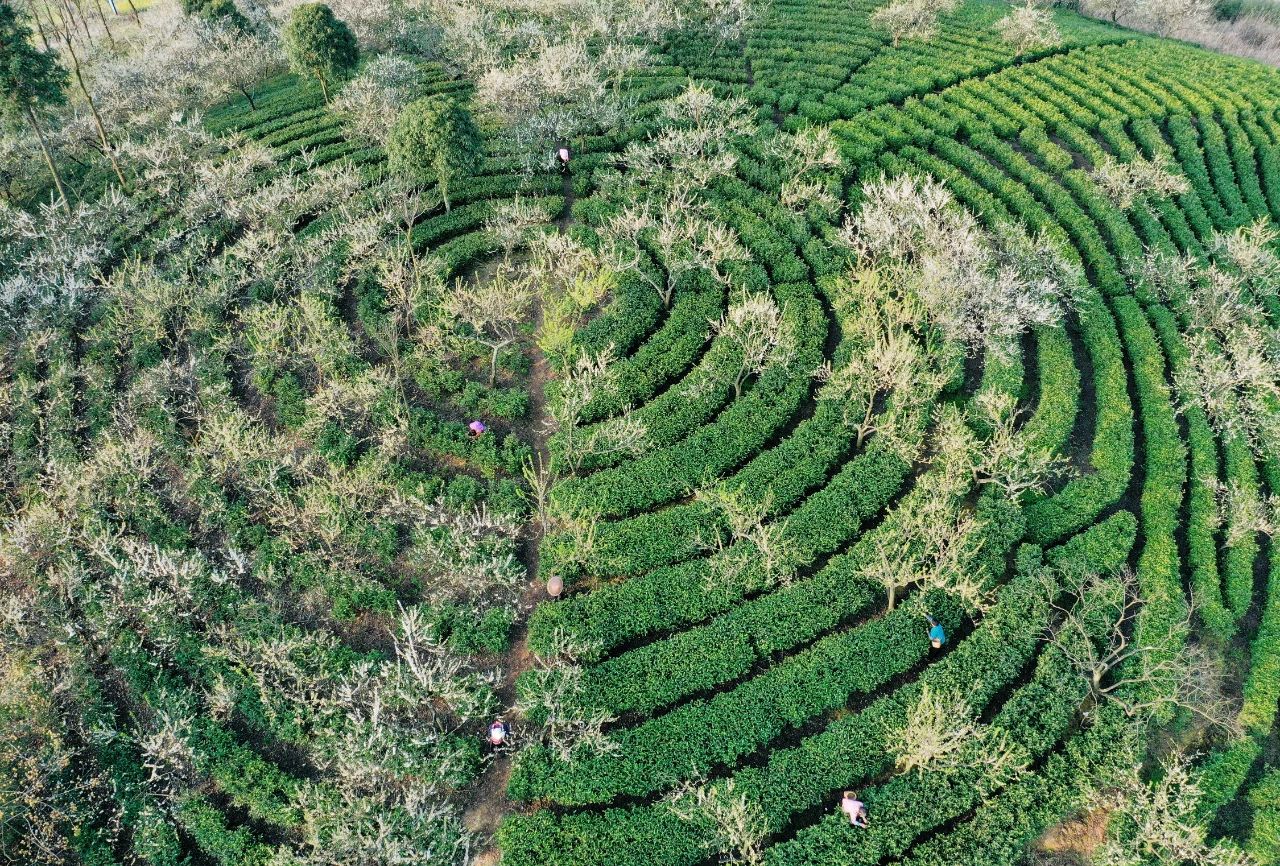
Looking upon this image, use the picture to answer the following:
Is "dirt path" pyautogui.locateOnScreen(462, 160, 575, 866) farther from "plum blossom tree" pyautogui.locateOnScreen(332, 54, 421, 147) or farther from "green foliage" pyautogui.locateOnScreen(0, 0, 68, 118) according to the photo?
"green foliage" pyautogui.locateOnScreen(0, 0, 68, 118)

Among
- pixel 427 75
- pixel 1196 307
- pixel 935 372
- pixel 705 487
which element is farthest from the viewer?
pixel 427 75

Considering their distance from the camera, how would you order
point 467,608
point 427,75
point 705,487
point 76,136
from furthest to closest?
point 427,75, point 76,136, point 705,487, point 467,608

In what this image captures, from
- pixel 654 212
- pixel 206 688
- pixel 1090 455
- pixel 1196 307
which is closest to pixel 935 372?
pixel 1090 455

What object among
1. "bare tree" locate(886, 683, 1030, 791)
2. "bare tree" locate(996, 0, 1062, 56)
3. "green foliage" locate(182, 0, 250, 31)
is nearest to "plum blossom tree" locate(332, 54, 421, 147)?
"green foliage" locate(182, 0, 250, 31)

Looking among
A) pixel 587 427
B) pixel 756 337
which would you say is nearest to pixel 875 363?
pixel 756 337

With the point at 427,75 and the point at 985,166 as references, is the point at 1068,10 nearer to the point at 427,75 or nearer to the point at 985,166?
the point at 985,166

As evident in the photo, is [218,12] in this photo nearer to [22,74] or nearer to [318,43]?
[318,43]

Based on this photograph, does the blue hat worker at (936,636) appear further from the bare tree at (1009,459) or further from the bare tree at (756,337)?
the bare tree at (756,337)

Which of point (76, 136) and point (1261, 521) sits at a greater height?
point (76, 136)

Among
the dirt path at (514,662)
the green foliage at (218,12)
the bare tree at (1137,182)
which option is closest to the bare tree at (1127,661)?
the dirt path at (514,662)
